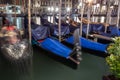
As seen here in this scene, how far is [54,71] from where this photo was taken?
321cm

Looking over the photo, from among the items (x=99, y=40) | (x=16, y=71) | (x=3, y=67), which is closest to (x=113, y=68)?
(x=16, y=71)

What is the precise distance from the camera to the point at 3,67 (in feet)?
10.4

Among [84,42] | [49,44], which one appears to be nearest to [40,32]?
[49,44]

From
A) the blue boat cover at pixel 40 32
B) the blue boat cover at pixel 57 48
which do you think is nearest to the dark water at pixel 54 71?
the blue boat cover at pixel 57 48

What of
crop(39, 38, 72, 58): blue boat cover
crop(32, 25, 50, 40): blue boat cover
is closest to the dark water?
crop(39, 38, 72, 58): blue boat cover

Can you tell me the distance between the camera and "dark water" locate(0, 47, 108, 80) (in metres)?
2.88

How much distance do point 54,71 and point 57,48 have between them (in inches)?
17.9

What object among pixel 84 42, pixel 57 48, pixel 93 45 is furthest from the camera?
pixel 84 42

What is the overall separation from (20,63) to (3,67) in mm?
550

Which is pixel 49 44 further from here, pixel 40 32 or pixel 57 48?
pixel 40 32

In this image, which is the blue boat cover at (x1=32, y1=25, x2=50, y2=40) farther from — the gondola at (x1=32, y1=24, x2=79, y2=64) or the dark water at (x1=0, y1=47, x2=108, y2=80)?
the dark water at (x1=0, y1=47, x2=108, y2=80)

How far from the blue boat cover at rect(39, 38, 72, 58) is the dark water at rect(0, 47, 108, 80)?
238mm

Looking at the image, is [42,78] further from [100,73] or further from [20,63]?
[100,73]

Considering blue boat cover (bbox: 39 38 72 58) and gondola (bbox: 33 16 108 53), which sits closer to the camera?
blue boat cover (bbox: 39 38 72 58)
